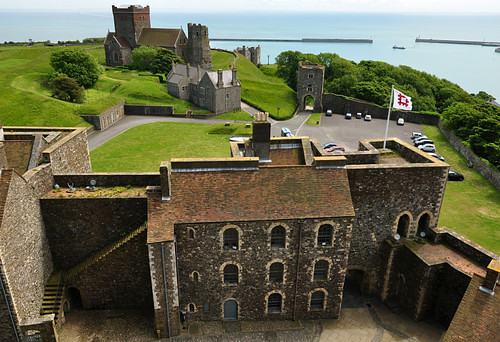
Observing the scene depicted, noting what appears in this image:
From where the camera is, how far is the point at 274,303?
2402 cm

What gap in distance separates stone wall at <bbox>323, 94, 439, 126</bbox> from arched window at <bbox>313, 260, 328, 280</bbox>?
55.0m

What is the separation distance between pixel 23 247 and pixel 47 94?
53.6 metres

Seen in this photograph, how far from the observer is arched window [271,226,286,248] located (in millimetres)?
21812

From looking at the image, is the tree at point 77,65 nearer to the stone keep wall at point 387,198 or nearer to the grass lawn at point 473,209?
the stone keep wall at point 387,198

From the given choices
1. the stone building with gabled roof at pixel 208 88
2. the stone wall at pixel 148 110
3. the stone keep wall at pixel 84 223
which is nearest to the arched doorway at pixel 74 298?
the stone keep wall at pixel 84 223

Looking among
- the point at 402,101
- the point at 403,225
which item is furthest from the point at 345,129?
the point at 403,225

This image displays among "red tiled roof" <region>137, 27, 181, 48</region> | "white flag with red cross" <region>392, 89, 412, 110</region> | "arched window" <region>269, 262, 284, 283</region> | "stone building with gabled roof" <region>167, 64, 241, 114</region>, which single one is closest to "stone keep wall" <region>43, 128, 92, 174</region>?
"arched window" <region>269, 262, 284, 283</region>

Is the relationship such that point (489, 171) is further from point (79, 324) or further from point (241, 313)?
point (79, 324)

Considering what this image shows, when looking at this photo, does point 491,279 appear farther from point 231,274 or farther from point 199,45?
point 199,45

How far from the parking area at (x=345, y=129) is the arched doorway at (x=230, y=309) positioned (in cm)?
3562

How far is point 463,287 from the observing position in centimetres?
2202

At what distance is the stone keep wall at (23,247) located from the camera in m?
19.2

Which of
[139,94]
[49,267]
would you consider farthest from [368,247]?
[139,94]

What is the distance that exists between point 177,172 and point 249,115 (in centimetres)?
4997
